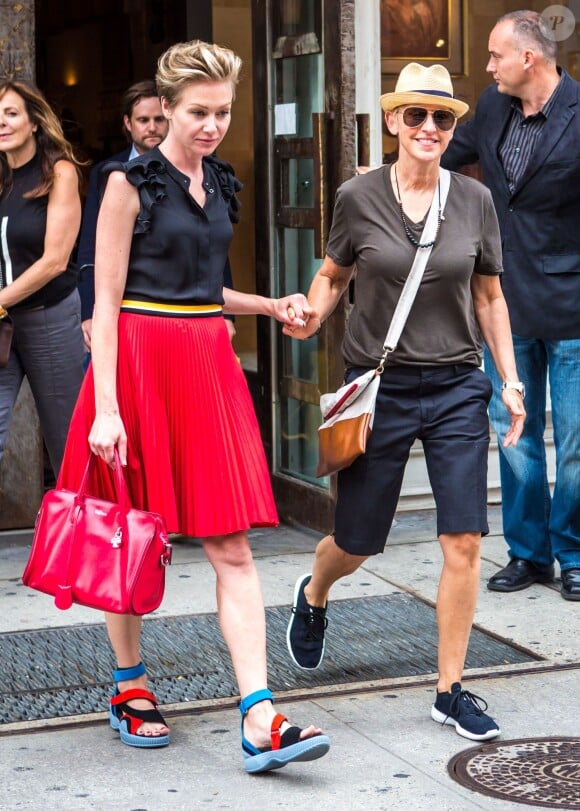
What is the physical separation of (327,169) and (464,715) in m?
2.82

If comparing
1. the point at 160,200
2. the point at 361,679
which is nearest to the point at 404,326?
the point at 160,200

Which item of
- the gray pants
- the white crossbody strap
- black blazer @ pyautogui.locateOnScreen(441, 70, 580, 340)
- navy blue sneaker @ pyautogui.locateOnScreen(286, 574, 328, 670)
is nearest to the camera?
the white crossbody strap

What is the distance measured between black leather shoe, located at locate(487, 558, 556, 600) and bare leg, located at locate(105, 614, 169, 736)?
2.01 m

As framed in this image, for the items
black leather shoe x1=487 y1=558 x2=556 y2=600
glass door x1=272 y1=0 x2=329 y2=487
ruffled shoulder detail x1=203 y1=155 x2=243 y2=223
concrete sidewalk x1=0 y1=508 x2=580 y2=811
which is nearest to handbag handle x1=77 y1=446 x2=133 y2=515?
concrete sidewalk x1=0 y1=508 x2=580 y2=811

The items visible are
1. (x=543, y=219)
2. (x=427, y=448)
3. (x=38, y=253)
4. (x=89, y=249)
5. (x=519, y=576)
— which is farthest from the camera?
(x=89, y=249)

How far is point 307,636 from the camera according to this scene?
4887mm

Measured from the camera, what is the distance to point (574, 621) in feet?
18.3

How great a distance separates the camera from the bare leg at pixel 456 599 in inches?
174

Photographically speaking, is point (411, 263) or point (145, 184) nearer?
point (145, 184)

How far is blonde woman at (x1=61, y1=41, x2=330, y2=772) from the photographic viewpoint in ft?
13.3

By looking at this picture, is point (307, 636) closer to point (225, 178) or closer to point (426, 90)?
point (225, 178)

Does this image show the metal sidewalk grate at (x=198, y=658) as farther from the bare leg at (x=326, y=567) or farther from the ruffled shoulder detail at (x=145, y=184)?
the ruffled shoulder detail at (x=145, y=184)

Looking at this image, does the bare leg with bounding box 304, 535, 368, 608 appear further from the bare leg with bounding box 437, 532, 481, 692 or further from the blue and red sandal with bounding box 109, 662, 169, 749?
the blue and red sandal with bounding box 109, 662, 169, 749

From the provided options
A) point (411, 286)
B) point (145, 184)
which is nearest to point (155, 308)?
point (145, 184)
